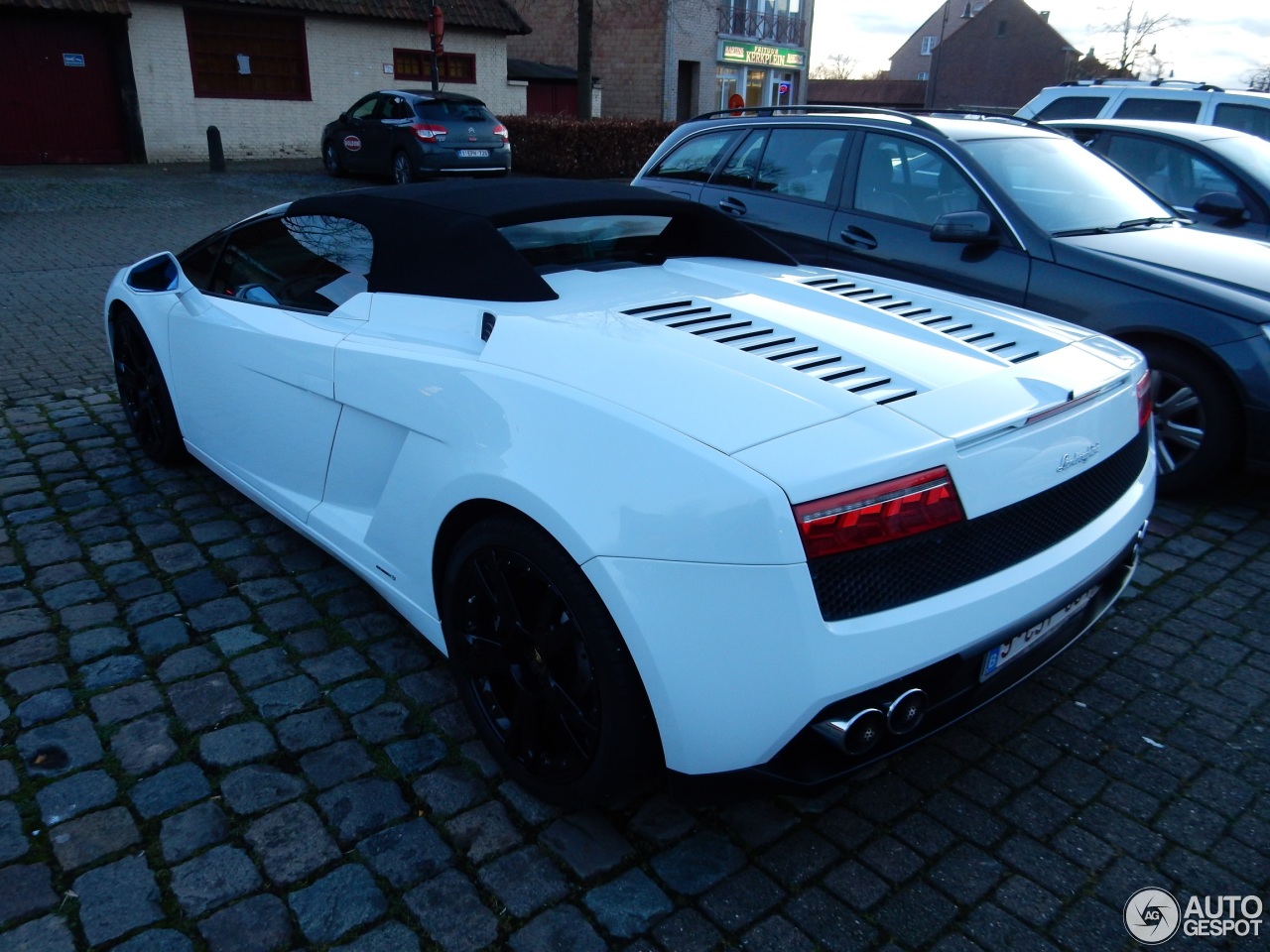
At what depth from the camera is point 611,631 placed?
2.14 metres

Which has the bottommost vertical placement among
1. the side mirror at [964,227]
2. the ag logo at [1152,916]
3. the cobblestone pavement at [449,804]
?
the ag logo at [1152,916]

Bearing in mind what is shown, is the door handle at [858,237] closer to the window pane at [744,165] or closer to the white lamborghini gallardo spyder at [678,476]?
the window pane at [744,165]

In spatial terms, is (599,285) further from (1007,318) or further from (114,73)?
(114,73)

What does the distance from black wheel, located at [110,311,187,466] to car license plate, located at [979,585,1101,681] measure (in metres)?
3.66

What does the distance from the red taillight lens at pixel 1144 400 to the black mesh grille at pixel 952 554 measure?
36cm

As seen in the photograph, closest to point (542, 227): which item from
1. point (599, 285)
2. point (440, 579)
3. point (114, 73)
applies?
point (599, 285)

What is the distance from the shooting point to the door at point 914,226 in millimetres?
5039

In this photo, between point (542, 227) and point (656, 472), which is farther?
point (542, 227)

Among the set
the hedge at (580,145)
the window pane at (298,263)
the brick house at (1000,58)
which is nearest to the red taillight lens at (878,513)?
the window pane at (298,263)

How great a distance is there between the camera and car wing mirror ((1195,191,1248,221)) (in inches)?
248

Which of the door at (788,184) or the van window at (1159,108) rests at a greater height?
the van window at (1159,108)

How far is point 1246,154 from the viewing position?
22.6 feet

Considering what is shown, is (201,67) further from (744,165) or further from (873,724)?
(873,724)

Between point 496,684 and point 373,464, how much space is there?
2.59 ft
